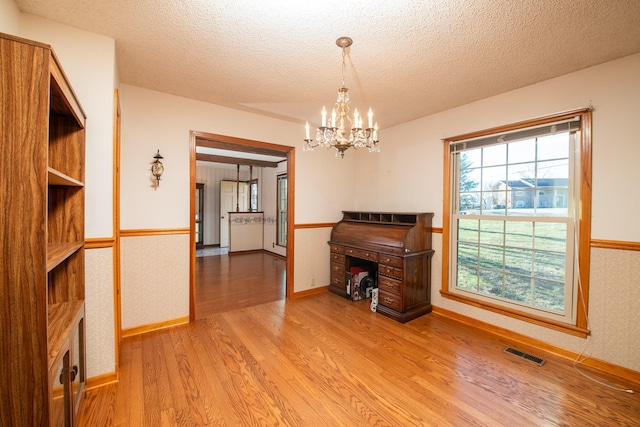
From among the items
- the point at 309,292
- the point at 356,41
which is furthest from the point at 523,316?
the point at 356,41

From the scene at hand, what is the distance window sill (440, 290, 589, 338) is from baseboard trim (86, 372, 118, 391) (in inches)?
129

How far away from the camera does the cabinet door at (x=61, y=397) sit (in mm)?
1095

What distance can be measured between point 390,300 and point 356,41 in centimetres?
266

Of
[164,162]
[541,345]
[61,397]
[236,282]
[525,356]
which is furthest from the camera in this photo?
[236,282]

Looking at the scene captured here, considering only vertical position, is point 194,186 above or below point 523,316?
above

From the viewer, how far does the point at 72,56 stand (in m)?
1.79

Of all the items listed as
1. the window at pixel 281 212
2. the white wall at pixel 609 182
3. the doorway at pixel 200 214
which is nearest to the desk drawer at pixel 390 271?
the white wall at pixel 609 182

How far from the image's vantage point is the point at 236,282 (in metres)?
4.45

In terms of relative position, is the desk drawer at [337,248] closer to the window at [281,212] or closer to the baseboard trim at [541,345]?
the baseboard trim at [541,345]

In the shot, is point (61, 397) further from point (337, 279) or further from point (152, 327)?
point (337, 279)

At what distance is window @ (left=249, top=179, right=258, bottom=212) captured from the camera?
316 inches

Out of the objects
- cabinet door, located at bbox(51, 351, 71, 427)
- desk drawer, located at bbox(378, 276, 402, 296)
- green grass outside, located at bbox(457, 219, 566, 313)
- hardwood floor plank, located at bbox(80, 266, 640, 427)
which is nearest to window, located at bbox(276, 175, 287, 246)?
desk drawer, located at bbox(378, 276, 402, 296)

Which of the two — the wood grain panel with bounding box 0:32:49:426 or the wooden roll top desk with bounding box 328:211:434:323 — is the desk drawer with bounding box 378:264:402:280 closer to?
the wooden roll top desk with bounding box 328:211:434:323

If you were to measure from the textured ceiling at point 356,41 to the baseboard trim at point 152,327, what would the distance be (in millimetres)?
2422
